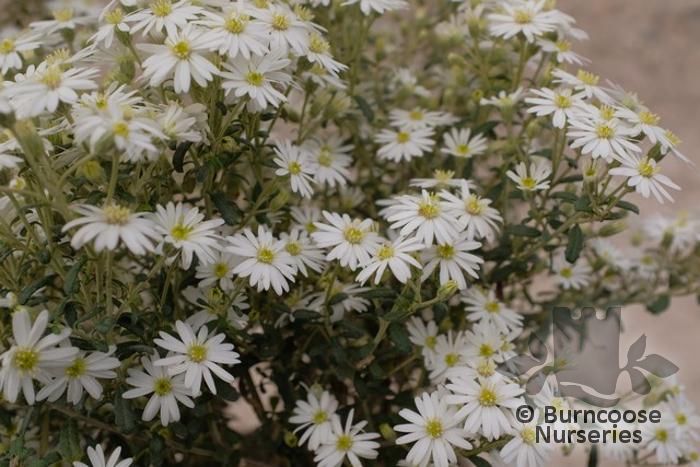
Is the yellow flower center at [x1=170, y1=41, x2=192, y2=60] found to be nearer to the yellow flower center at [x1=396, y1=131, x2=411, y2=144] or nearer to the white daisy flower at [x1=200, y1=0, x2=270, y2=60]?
the white daisy flower at [x1=200, y1=0, x2=270, y2=60]

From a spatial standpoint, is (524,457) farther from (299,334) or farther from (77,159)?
(77,159)

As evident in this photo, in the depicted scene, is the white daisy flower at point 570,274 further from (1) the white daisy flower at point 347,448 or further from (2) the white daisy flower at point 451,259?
(1) the white daisy flower at point 347,448

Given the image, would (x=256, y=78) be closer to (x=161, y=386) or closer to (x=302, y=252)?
(x=302, y=252)

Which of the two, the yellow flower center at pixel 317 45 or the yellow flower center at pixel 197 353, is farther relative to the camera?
the yellow flower center at pixel 317 45

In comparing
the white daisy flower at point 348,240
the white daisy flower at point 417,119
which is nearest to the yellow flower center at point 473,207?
the white daisy flower at point 348,240

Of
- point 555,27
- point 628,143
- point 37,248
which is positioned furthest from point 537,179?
point 37,248

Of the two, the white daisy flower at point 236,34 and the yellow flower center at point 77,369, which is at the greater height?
the white daisy flower at point 236,34

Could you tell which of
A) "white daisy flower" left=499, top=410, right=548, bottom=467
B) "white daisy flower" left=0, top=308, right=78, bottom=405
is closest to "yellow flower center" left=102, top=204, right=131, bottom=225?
"white daisy flower" left=0, top=308, right=78, bottom=405
